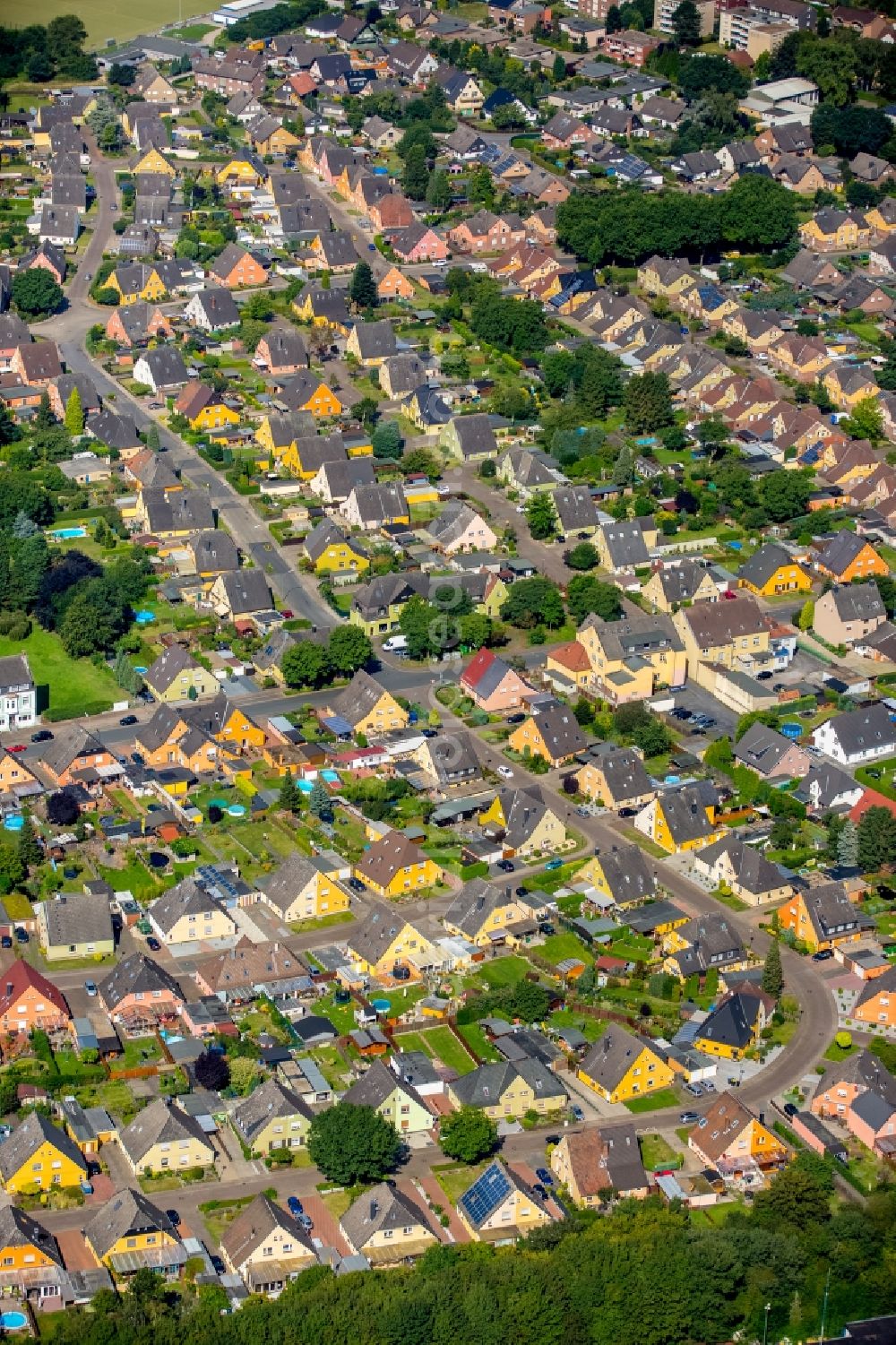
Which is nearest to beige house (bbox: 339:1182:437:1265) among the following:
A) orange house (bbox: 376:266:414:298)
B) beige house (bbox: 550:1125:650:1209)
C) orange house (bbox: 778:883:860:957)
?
beige house (bbox: 550:1125:650:1209)

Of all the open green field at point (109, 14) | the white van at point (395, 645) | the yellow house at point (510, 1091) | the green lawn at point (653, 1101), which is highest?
the yellow house at point (510, 1091)

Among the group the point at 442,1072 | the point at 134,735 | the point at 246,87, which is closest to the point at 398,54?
the point at 246,87

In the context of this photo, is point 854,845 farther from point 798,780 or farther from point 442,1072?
point 442,1072

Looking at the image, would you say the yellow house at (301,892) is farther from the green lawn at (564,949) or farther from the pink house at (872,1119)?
the pink house at (872,1119)

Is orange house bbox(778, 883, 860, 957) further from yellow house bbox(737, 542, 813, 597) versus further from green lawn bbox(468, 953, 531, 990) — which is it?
yellow house bbox(737, 542, 813, 597)

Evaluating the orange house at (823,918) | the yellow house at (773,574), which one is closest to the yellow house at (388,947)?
the orange house at (823,918)
